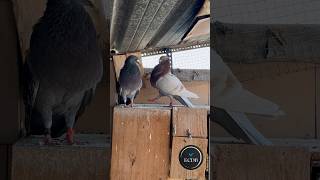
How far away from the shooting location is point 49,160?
104 centimetres

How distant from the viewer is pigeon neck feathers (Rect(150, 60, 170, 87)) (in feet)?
3.15

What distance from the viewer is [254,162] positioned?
0.73 metres

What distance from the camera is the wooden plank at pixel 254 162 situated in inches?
28.4

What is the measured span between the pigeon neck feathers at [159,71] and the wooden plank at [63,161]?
193mm

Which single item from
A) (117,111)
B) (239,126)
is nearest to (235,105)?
(239,126)

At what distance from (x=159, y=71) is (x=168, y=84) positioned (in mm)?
36

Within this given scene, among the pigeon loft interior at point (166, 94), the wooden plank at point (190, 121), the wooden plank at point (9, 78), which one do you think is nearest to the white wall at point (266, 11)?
the pigeon loft interior at point (166, 94)

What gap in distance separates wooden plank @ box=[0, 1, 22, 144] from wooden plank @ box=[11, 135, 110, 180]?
0.06m

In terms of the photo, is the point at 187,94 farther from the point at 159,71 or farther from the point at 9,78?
the point at 9,78

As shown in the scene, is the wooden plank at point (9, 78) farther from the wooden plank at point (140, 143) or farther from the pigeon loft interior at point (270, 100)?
the pigeon loft interior at point (270, 100)

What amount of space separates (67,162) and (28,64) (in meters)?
0.28

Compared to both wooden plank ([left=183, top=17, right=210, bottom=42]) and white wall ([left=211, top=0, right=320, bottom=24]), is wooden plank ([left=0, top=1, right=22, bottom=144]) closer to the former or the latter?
wooden plank ([left=183, top=17, right=210, bottom=42])

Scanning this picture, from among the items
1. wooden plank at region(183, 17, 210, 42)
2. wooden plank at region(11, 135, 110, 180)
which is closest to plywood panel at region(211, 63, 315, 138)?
wooden plank at region(183, 17, 210, 42)

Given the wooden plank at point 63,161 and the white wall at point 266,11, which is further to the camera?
the wooden plank at point 63,161
